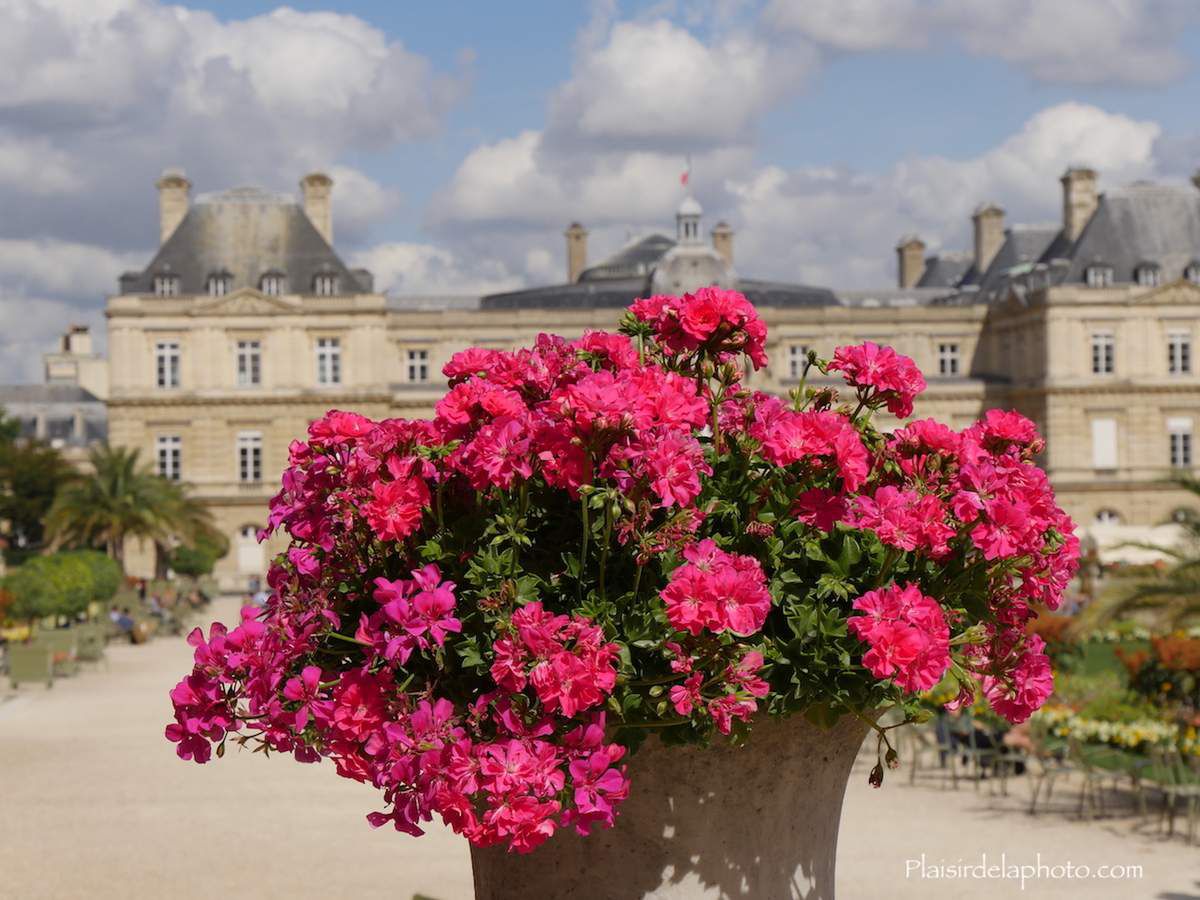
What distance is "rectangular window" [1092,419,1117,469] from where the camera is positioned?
5253 centimetres

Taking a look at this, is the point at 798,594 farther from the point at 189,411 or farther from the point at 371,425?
the point at 189,411

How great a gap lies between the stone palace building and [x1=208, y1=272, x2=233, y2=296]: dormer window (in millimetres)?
43

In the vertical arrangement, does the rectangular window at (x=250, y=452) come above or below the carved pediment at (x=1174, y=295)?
below

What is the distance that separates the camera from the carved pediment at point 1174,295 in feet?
172

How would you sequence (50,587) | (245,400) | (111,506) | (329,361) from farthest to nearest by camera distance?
1. (329,361)
2. (245,400)
3. (111,506)
4. (50,587)

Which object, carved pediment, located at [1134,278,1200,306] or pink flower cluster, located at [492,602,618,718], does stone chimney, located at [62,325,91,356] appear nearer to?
carved pediment, located at [1134,278,1200,306]

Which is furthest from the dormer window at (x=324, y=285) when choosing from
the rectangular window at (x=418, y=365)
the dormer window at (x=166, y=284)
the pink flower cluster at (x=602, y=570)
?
the pink flower cluster at (x=602, y=570)

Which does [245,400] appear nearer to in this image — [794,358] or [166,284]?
[166,284]

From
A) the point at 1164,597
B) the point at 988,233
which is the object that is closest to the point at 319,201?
the point at 988,233

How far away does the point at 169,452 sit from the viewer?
52.2m

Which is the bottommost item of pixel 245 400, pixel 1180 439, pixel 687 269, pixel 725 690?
pixel 725 690

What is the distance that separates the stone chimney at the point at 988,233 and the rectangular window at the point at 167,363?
28610 mm

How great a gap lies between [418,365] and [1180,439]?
24.0 metres

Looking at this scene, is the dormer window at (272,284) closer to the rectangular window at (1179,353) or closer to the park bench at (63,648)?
the rectangular window at (1179,353)
